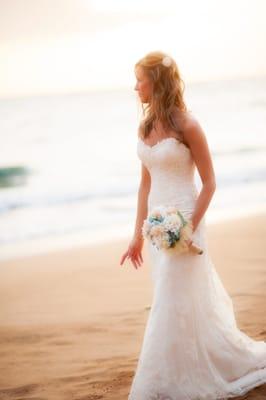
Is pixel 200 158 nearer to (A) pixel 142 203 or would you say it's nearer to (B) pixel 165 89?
(B) pixel 165 89

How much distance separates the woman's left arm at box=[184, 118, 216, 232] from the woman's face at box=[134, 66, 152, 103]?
0.26 meters

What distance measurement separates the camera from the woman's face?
3.33 metres

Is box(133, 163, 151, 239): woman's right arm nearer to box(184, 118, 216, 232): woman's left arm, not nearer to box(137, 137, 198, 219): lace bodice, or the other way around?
box(137, 137, 198, 219): lace bodice

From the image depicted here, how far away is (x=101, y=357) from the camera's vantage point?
465cm

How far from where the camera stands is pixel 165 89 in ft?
10.9

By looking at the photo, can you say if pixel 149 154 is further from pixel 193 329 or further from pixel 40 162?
pixel 40 162

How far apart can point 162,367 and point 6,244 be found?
20.2ft

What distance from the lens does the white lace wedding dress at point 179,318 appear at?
341 cm

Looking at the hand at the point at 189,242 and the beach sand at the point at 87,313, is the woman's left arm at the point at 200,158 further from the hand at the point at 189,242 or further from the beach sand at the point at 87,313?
the beach sand at the point at 87,313

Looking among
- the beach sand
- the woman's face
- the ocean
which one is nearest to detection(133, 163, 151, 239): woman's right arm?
the woman's face

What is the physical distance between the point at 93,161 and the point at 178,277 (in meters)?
17.3

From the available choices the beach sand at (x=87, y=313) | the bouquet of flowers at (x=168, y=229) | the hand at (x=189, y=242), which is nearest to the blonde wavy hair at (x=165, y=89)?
the bouquet of flowers at (x=168, y=229)

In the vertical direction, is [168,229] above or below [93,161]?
below

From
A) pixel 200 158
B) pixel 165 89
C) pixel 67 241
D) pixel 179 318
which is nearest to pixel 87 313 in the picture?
pixel 179 318
